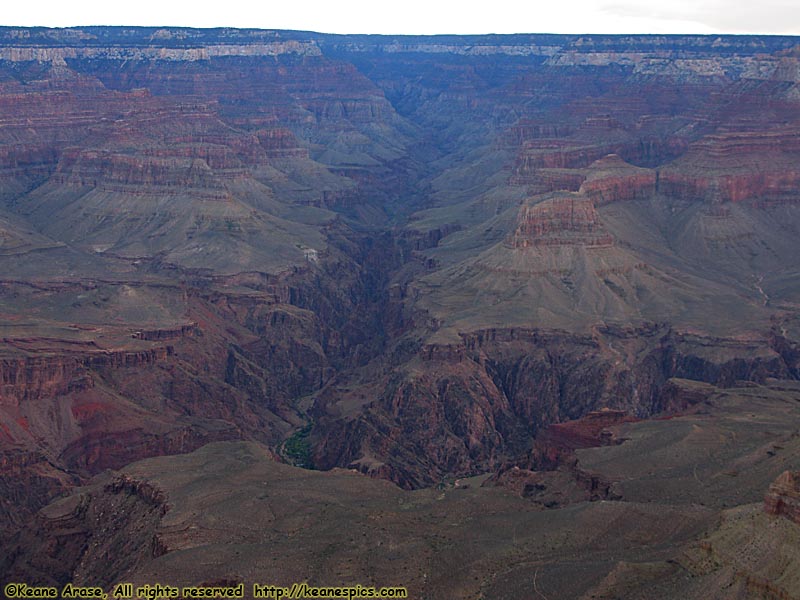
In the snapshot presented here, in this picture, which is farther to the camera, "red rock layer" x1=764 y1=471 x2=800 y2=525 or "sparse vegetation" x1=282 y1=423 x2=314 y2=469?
"sparse vegetation" x1=282 y1=423 x2=314 y2=469

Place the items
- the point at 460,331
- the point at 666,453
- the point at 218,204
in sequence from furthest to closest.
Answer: the point at 218,204 < the point at 460,331 < the point at 666,453

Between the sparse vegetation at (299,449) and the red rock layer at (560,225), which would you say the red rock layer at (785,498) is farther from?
the red rock layer at (560,225)

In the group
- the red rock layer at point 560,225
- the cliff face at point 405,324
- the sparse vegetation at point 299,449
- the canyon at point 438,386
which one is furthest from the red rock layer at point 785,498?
the red rock layer at point 560,225

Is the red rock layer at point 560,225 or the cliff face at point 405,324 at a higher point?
the red rock layer at point 560,225

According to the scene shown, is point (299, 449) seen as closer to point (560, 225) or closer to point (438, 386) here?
point (438, 386)

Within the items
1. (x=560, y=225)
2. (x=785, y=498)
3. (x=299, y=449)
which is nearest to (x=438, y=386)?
(x=299, y=449)

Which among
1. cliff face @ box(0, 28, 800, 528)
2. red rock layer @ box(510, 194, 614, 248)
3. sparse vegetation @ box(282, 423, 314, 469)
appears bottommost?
sparse vegetation @ box(282, 423, 314, 469)

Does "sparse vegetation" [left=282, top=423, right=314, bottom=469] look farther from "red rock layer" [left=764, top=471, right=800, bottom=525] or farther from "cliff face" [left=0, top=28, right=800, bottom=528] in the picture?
"red rock layer" [left=764, top=471, right=800, bottom=525]

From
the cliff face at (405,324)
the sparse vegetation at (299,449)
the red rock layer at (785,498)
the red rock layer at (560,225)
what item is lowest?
the sparse vegetation at (299,449)

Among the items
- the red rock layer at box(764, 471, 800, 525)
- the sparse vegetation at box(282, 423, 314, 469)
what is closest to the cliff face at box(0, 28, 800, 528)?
the sparse vegetation at box(282, 423, 314, 469)

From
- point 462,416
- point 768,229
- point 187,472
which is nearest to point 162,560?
point 187,472

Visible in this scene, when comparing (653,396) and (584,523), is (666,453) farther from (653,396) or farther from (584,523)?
(653,396)
